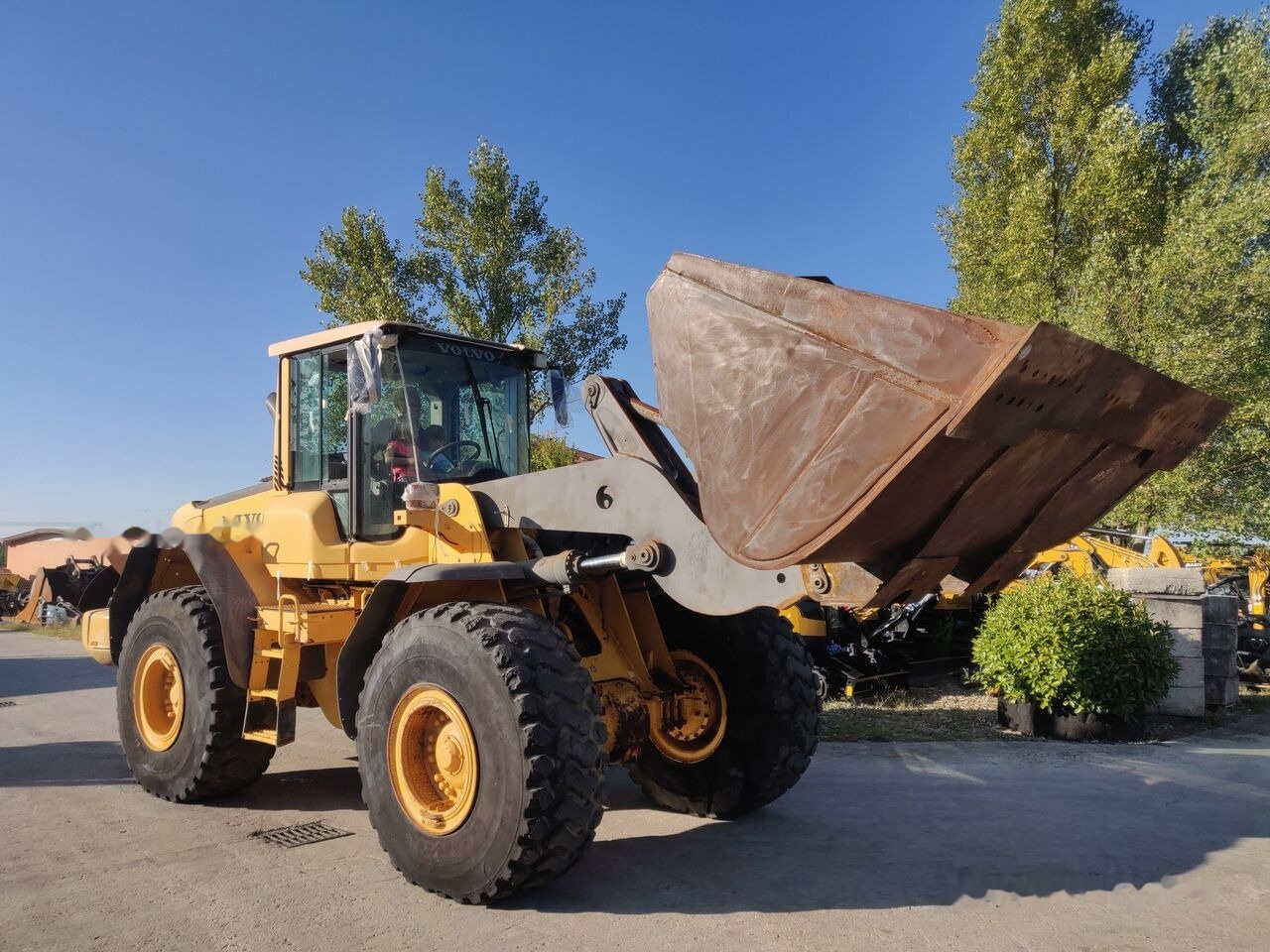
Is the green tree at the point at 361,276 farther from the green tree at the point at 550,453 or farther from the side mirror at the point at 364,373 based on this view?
the side mirror at the point at 364,373

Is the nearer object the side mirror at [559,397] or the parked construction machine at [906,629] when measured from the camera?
the side mirror at [559,397]

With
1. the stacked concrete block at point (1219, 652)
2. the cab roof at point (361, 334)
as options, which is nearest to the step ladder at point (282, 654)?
the cab roof at point (361, 334)

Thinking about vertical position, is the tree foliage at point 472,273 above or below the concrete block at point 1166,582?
above

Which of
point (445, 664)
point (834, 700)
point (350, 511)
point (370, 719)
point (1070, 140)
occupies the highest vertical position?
point (1070, 140)

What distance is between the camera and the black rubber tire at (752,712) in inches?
208

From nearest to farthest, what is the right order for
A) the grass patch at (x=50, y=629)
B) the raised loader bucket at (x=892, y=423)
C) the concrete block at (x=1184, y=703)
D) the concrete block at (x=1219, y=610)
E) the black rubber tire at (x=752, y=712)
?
the raised loader bucket at (x=892, y=423) → the black rubber tire at (x=752, y=712) → the concrete block at (x=1184, y=703) → the concrete block at (x=1219, y=610) → the grass patch at (x=50, y=629)

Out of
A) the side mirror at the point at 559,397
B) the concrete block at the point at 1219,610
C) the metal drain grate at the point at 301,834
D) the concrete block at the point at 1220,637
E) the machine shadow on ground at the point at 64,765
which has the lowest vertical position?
the machine shadow on ground at the point at 64,765

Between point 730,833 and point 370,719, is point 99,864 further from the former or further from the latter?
point 730,833

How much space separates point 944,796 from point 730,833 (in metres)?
1.73

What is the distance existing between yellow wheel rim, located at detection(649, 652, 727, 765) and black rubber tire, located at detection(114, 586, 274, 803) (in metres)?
2.51

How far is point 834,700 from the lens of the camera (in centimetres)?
1012

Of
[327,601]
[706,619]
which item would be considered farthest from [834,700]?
[327,601]

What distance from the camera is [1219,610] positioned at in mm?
9875

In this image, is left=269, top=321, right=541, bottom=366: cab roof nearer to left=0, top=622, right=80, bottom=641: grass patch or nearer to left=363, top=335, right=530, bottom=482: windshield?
left=363, top=335, right=530, bottom=482: windshield
